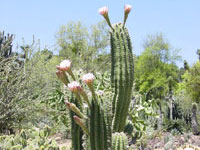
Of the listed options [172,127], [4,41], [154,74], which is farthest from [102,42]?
[4,41]

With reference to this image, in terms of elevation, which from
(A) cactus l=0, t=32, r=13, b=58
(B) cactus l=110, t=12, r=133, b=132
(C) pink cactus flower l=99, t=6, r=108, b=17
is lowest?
(B) cactus l=110, t=12, r=133, b=132

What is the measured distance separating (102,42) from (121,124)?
96.9 feet

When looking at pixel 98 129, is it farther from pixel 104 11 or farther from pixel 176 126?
pixel 176 126

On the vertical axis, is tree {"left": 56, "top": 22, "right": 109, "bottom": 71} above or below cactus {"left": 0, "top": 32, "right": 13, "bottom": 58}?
above

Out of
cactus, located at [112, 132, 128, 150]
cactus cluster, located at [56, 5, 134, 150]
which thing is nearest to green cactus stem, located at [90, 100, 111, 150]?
cactus cluster, located at [56, 5, 134, 150]

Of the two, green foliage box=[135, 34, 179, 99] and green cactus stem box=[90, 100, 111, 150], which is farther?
green foliage box=[135, 34, 179, 99]

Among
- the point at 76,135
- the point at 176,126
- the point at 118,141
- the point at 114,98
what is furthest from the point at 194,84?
the point at 118,141

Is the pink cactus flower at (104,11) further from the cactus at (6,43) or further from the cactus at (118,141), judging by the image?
the cactus at (6,43)

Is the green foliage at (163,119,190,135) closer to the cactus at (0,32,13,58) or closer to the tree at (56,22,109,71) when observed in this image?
the cactus at (0,32,13,58)

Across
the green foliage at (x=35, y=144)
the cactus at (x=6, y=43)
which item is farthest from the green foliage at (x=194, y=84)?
the green foliage at (x=35, y=144)

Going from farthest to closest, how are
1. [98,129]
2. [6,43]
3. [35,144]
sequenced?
[6,43] < [35,144] < [98,129]

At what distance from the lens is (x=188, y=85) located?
20703 millimetres

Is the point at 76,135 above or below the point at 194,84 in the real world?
below

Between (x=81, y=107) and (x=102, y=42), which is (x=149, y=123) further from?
(x=102, y=42)
